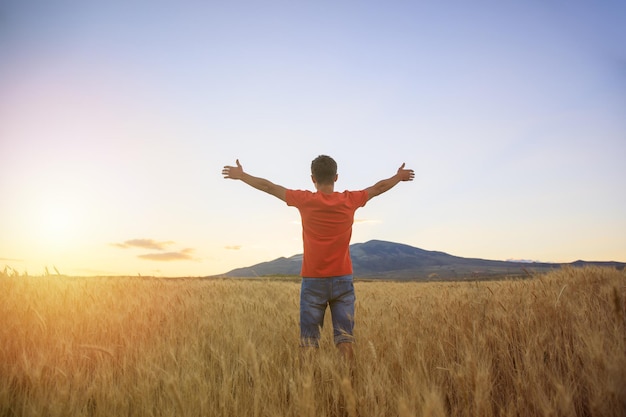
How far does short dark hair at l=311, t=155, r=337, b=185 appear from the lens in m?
3.91

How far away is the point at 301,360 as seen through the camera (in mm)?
3246

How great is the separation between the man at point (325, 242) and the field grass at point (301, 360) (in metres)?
0.28

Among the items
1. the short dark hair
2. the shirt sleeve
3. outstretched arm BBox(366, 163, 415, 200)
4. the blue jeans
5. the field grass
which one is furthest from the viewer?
outstretched arm BBox(366, 163, 415, 200)

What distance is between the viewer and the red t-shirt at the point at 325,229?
142 inches

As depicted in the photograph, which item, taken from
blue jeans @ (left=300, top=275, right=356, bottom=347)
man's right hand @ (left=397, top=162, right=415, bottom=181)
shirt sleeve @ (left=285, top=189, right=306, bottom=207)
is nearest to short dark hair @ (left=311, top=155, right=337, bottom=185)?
shirt sleeve @ (left=285, top=189, right=306, bottom=207)

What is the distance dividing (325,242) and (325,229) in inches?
5.5

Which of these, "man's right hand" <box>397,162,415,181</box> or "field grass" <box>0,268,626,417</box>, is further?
"man's right hand" <box>397,162,415,181</box>

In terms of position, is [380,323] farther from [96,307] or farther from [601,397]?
[96,307]

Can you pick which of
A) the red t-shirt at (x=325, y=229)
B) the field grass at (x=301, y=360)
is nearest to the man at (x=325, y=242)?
the red t-shirt at (x=325, y=229)

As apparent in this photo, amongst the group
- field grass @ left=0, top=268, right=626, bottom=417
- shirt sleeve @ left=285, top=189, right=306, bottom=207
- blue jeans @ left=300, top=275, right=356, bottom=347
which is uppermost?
shirt sleeve @ left=285, top=189, right=306, bottom=207

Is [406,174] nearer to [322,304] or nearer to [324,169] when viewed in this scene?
[324,169]

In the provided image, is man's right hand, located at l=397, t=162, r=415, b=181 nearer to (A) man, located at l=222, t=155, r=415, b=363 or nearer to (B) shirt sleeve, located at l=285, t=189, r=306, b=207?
(A) man, located at l=222, t=155, r=415, b=363

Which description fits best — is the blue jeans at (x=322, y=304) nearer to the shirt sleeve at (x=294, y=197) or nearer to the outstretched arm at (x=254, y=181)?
the shirt sleeve at (x=294, y=197)

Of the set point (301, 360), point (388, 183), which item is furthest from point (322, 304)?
point (388, 183)
